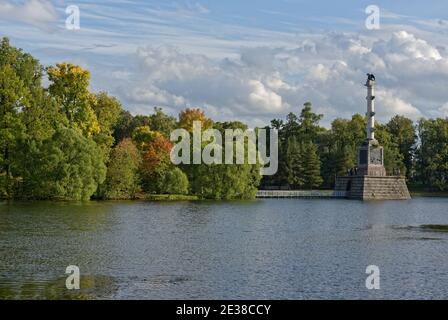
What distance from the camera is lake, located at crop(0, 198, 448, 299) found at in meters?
26.5

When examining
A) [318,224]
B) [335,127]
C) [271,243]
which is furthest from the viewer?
[335,127]

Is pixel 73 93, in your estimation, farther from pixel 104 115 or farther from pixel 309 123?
pixel 309 123

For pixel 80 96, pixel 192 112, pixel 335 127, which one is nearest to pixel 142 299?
pixel 80 96

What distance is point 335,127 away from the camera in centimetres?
14238

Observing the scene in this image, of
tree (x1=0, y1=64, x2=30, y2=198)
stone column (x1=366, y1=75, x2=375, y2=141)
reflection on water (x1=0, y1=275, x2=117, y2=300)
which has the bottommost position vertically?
reflection on water (x1=0, y1=275, x2=117, y2=300)

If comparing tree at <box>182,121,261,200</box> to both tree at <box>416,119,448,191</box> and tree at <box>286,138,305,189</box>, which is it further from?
tree at <box>416,119,448,191</box>

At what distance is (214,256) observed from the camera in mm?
35000

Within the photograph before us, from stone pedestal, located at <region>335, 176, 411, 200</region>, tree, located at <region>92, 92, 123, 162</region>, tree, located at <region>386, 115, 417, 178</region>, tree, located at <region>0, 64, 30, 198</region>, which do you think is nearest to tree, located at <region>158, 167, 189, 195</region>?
tree, located at <region>92, 92, 123, 162</region>

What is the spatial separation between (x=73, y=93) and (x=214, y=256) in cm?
5225

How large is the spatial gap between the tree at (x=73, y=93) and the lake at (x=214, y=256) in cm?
2617

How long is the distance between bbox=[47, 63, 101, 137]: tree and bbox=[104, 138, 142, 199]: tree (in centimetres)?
468
